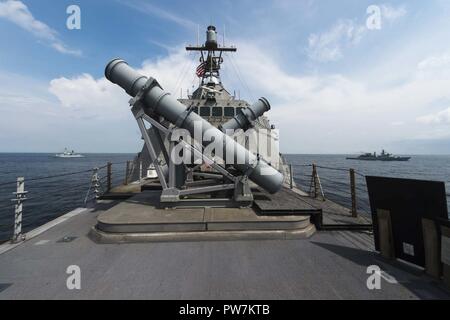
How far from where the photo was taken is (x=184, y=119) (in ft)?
18.9

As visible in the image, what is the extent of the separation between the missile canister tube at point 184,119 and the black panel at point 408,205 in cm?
238

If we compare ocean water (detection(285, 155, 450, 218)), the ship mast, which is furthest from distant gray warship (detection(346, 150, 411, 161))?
the ship mast

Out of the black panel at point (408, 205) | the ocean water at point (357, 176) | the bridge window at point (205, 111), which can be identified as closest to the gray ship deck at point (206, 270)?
the black panel at point (408, 205)

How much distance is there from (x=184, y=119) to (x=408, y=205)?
4.76 m

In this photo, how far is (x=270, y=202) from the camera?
5.94 metres

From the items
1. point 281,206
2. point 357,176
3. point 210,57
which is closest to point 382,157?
point 357,176

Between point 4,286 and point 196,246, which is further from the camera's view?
point 196,246

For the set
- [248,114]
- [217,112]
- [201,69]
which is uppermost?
[201,69]

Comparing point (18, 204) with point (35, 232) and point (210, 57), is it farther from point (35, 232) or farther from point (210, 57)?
point (210, 57)

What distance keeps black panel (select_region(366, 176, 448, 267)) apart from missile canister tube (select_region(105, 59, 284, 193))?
238 cm

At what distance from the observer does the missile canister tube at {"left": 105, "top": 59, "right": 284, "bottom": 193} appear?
18.9ft
